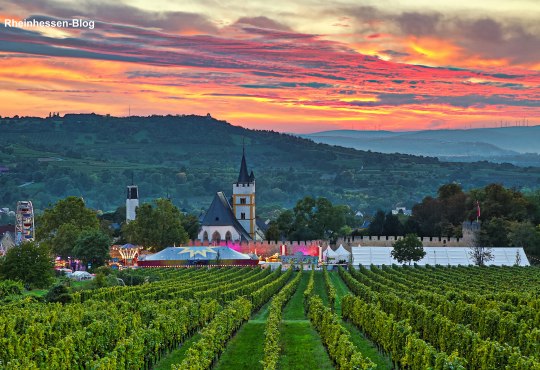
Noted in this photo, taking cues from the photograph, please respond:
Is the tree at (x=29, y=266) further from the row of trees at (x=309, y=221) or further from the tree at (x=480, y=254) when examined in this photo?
the row of trees at (x=309, y=221)

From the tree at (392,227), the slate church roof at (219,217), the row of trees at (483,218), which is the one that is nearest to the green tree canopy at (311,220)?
the row of trees at (483,218)

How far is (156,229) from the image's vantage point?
355 feet

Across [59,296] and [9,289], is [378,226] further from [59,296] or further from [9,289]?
[59,296]

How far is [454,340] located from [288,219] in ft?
311

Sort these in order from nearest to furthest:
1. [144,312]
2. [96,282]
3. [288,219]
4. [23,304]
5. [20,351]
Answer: [20,351] < [144,312] < [23,304] < [96,282] < [288,219]

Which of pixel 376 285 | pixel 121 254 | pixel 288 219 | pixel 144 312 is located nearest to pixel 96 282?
pixel 376 285

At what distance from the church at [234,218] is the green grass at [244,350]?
75.2 metres

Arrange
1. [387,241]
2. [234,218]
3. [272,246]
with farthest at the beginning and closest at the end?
[234,218], [272,246], [387,241]

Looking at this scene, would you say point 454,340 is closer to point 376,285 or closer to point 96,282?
point 376,285

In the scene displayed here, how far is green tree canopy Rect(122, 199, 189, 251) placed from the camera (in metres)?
108

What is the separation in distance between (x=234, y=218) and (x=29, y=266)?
5606cm

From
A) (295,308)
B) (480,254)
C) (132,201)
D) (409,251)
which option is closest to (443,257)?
(480,254)

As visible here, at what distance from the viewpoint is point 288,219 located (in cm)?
12475

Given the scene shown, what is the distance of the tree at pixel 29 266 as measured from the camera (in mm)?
65812
